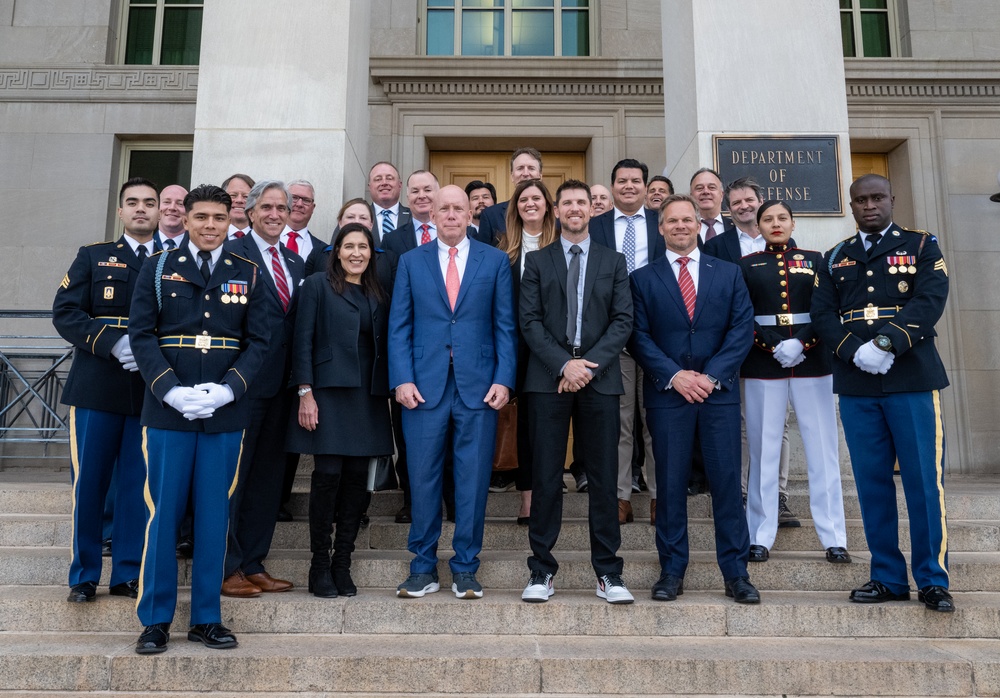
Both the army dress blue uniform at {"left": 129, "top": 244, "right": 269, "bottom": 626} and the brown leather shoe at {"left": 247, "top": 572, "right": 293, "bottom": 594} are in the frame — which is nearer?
the army dress blue uniform at {"left": 129, "top": 244, "right": 269, "bottom": 626}

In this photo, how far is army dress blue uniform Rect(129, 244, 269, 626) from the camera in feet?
13.1

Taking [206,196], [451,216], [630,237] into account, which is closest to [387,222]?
[451,216]

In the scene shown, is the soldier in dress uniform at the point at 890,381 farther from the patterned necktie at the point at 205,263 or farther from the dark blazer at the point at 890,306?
the patterned necktie at the point at 205,263

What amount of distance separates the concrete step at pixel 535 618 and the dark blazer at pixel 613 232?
2.46 meters

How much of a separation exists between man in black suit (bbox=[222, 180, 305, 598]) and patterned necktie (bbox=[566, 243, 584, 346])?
168cm

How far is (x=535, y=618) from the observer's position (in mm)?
4320

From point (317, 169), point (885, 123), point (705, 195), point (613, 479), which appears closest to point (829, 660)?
point (613, 479)

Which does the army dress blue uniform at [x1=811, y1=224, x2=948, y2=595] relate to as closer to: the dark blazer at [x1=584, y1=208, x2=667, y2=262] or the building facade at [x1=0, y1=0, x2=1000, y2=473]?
the dark blazer at [x1=584, y1=208, x2=667, y2=262]

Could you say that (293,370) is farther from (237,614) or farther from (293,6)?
(293,6)

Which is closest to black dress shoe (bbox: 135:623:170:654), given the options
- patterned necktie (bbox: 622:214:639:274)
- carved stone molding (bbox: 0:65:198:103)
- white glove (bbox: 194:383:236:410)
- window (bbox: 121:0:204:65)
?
white glove (bbox: 194:383:236:410)

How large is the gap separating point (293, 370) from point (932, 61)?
33.0 feet

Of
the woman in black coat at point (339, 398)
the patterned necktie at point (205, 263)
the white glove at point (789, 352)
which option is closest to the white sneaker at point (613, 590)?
the woman in black coat at point (339, 398)

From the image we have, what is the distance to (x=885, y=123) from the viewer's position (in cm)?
1095

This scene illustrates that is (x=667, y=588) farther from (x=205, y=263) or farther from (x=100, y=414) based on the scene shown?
(x=100, y=414)
